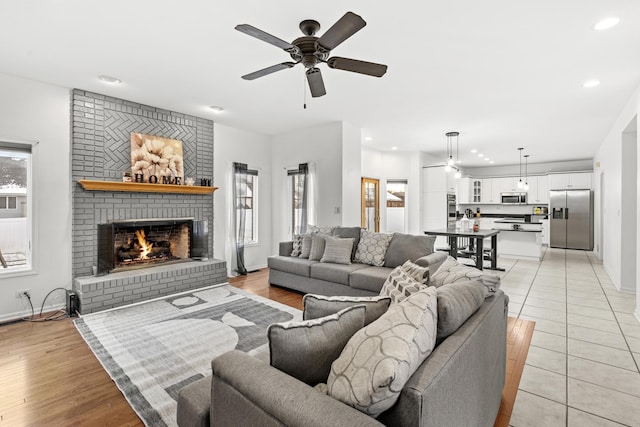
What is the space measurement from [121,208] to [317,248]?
9.20ft

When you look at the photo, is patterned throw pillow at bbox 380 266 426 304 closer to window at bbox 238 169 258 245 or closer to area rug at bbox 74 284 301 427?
area rug at bbox 74 284 301 427

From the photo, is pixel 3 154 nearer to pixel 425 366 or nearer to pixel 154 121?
pixel 154 121

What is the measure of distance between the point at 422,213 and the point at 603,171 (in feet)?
12.5

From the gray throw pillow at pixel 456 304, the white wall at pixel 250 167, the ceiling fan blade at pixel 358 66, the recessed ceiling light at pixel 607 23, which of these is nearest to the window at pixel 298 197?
the white wall at pixel 250 167

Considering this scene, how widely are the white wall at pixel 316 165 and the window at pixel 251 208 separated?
409 millimetres

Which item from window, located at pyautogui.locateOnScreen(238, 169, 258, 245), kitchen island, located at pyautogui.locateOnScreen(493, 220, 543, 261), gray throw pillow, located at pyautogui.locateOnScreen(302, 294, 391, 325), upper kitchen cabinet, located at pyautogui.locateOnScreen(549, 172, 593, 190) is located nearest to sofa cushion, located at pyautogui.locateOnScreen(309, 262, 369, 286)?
window, located at pyautogui.locateOnScreen(238, 169, 258, 245)

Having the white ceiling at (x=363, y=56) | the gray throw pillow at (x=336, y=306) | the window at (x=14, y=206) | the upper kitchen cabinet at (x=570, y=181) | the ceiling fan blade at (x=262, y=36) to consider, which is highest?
the white ceiling at (x=363, y=56)

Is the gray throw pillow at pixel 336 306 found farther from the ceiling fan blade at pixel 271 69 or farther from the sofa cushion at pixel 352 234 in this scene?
the sofa cushion at pixel 352 234

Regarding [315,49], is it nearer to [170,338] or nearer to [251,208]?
[170,338]

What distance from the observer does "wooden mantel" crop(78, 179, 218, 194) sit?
400cm

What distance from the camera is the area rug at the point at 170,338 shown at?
7.27 ft

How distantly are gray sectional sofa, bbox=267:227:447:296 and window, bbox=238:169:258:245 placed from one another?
1.56 meters

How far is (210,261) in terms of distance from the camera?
5.05m

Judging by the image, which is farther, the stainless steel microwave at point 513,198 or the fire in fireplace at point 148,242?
the stainless steel microwave at point 513,198
